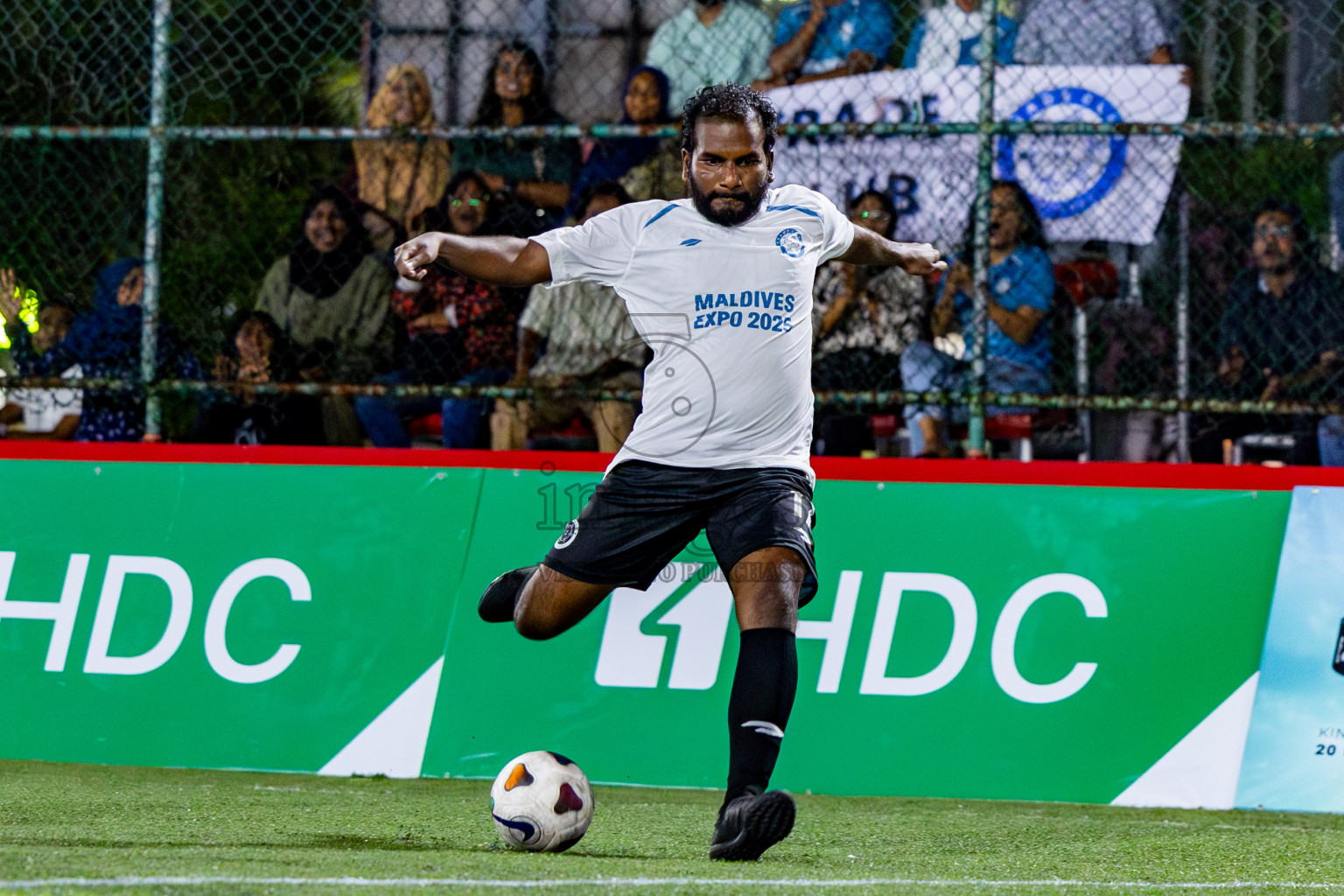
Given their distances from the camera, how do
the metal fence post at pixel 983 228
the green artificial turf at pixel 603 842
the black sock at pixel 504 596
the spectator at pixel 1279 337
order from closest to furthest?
1. the green artificial turf at pixel 603 842
2. the black sock at pixel 504 596
3. the metal fence post at pixel 983 228
4. the spectator at pixel 1279 337

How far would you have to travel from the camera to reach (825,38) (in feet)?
22.3

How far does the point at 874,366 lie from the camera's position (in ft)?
20.4

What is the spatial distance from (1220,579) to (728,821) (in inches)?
97.7

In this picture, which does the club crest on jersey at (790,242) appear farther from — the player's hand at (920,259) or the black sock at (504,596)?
the black sock at (504,596)

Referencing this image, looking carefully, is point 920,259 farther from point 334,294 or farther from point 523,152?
point 334,294

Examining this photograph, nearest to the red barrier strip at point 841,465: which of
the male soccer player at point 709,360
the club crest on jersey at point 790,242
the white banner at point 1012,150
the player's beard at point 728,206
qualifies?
the white banner at point 1012,150

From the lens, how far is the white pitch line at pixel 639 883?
2939 millimetres

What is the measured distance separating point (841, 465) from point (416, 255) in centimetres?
206

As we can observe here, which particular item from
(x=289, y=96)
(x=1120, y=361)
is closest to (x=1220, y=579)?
(x=1120, y=361)

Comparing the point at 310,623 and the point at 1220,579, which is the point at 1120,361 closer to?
the point at 1220,579

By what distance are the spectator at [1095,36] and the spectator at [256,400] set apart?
11.3 feet

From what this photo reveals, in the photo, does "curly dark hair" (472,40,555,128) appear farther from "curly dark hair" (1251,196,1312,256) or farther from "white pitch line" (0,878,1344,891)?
"white pitch line" (0,878,1344,891)

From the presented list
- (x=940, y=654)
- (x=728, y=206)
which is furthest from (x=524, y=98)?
(x=940, y=654)

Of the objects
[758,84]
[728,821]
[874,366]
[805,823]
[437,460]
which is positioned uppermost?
[758,84]
